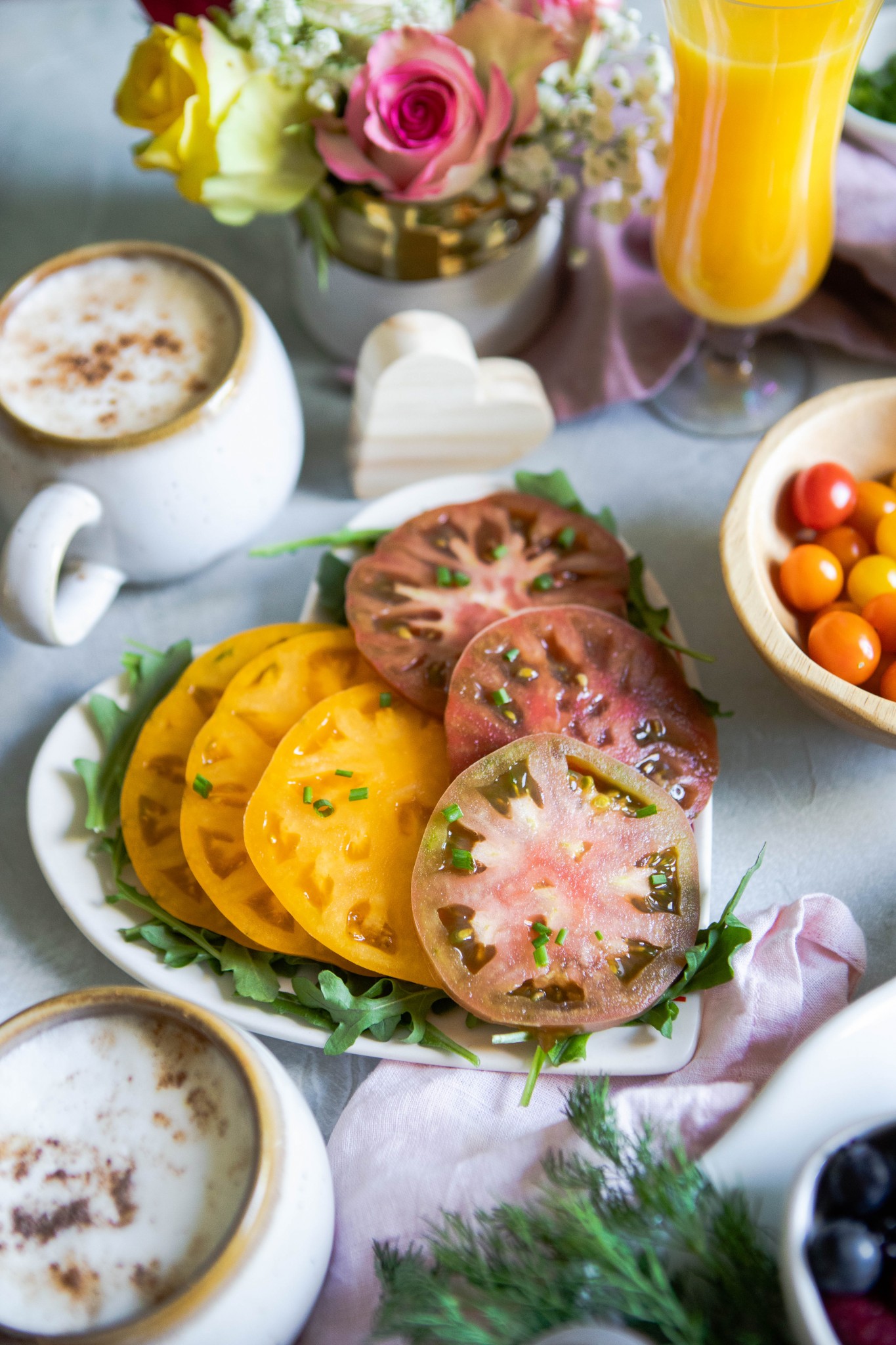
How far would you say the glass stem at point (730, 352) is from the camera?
140 centimetres

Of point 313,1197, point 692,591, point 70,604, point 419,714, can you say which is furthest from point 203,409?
point 313,1197

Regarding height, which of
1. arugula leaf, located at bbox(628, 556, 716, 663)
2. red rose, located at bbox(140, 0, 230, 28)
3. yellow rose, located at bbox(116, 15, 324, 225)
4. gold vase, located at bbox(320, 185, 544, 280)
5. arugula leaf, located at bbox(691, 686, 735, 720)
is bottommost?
arugula leaf, located at bbox(691, 686, 735, 720)

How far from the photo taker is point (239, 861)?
98cm

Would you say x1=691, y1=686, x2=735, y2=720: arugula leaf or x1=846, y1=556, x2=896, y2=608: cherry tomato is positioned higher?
x1=846, y1=556, x2=896, y2=608: cherry tomato

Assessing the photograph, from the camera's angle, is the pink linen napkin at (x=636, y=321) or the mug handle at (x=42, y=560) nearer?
the mug handle at (x=42, y=560)

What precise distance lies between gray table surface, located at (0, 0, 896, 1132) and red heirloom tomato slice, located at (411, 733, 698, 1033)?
0.56 ft

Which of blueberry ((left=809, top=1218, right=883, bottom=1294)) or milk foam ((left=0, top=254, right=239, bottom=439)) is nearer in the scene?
blueberry ((left=809, top=1218, right=883, bottom=1294))

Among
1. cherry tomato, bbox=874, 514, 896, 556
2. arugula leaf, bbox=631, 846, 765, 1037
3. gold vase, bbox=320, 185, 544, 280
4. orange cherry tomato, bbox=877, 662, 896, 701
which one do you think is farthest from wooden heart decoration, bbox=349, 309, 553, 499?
arugula leaf, bbox=631, 846, 765, 1037

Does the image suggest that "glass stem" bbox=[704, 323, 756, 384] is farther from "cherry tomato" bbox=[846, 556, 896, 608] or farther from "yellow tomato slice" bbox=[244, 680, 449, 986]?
"yellow tomato slice" bbox=[244, 680, 449, 986]

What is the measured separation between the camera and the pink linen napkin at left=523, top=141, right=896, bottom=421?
139 cm

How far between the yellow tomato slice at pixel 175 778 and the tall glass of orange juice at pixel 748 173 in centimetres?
60

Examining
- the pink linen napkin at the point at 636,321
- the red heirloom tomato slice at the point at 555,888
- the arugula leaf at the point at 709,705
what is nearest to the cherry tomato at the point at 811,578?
the arugula leaf at the point at 709,705

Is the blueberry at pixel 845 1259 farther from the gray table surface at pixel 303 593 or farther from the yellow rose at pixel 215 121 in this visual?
the yellow rose at pixel 215 121

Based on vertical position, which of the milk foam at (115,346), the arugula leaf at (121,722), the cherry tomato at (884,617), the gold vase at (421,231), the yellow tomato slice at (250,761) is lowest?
the arugula leaf at (121,722)
